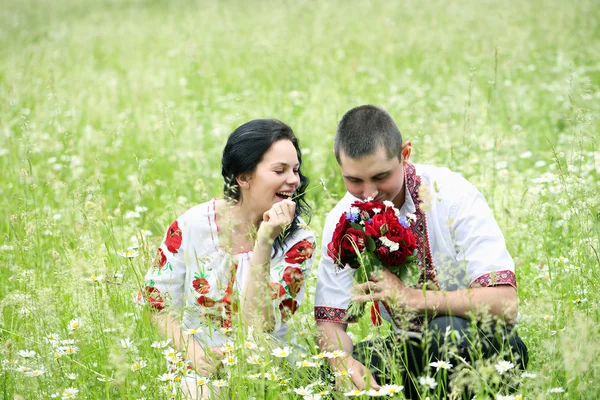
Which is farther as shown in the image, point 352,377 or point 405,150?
point 405,150

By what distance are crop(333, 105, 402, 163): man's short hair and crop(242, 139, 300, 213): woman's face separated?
247mm

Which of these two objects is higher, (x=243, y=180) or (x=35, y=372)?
(x=243, y=180)

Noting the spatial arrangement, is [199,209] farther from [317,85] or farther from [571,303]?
[317,85]

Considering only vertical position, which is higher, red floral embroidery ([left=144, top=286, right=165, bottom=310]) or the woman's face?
the woman's face

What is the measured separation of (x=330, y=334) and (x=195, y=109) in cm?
498

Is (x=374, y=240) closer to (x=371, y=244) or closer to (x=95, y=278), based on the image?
(x=371, y=244)

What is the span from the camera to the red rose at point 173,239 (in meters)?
3.19

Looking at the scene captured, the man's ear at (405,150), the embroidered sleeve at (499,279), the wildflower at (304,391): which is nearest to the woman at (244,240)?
the man's ear at (405,150)

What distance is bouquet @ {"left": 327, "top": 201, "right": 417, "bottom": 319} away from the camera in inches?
97.6

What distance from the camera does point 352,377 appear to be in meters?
2.64

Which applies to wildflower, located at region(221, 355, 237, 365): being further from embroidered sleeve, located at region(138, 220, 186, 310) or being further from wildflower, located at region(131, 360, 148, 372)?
embroidered sleeve, located at region(138, 220, 186, 310)

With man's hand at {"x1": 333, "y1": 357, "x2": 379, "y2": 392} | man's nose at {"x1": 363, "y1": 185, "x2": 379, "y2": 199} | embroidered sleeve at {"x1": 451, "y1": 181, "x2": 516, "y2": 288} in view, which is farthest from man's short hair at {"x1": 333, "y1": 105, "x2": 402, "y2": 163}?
man's hand at {"x1": 333, "y1": 357, "x2": 379, "y2": 392}

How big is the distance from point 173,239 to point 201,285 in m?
0.26

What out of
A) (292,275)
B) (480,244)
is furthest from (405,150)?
(292,275)
